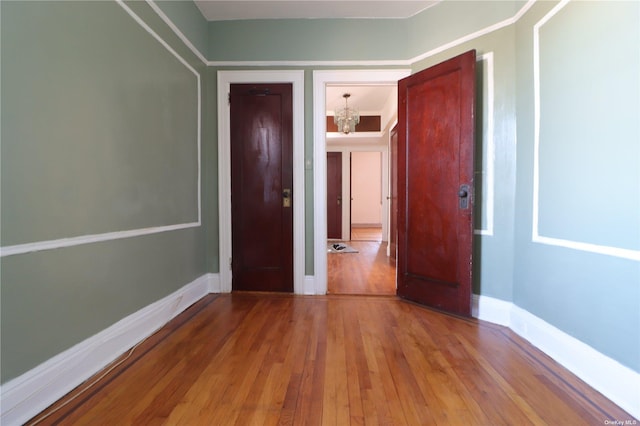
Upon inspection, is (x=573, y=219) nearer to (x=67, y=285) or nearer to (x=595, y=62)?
(x=595, y=62)

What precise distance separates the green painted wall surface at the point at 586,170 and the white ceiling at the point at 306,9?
1160 mm

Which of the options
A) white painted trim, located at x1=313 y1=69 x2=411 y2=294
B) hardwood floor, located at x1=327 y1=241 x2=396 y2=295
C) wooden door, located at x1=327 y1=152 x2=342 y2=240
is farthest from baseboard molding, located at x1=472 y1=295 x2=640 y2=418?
wooden door, located at x1=327 y1=152 x2=342 y2=240

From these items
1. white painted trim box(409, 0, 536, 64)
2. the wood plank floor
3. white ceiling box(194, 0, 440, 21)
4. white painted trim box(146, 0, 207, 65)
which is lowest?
the wood plank floor

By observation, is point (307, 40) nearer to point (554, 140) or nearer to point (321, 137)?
point (321, 137)

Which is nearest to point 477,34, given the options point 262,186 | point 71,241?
point 262,186

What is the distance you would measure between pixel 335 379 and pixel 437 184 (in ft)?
5.69

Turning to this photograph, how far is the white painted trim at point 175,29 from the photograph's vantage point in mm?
2158

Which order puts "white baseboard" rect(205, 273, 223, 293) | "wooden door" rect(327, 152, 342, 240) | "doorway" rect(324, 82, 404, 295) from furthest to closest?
"wooden door" rect(327, 152, 342, 240)
"doorway" rect(324, 82, 404, 295)
"white baseboard" rect(205, 273, 223, 293)

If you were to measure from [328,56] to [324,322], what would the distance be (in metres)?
2.47

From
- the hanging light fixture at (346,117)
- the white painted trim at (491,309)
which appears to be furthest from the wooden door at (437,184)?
the hanging light fixture at (346,117)

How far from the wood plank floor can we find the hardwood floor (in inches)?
33.7

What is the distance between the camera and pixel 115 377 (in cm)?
161

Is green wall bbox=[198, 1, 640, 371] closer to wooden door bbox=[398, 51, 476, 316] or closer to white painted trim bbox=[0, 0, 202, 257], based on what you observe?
wooden door bbox=[398, 51, 476, 316]

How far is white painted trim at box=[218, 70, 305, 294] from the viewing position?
3039 mm
